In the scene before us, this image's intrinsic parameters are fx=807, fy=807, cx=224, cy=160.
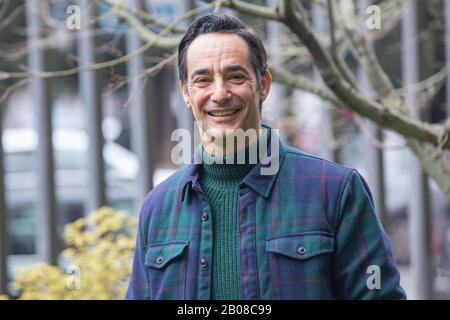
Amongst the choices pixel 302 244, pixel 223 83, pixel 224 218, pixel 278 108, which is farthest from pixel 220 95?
pixel 278 108

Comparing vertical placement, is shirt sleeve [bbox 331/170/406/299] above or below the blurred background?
below

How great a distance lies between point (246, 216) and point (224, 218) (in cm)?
6

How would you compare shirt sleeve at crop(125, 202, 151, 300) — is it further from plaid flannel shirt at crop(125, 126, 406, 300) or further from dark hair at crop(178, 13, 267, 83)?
dark hair at crop(178, 13, 267, 83)

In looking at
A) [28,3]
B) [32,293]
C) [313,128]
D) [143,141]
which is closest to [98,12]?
[28,3]

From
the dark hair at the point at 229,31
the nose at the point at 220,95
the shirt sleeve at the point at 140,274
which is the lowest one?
the shirt sleeve at the point at 140,274

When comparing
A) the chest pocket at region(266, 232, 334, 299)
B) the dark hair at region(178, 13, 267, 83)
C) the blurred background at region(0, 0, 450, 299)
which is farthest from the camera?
the blurred background at region(0, 0, 450, 299)

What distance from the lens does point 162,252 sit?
5.99ft

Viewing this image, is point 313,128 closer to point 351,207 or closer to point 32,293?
point 32,293

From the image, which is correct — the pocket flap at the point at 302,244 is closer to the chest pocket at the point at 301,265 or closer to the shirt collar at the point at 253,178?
the chest pocket at the point at 301,265

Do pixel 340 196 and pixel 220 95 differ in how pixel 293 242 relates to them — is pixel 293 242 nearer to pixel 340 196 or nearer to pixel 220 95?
pixel 340 196

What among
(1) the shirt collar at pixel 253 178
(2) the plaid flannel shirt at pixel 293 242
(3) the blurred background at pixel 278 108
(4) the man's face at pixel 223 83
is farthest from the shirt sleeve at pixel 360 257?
(3) the blurred background at pixel 278 108

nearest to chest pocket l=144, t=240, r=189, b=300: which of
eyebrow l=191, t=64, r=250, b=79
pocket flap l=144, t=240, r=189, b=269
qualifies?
pocket flap l=144, t=240, r=189, b=269

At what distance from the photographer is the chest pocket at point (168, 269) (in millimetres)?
1795

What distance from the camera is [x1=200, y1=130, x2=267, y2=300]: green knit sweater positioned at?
175 cm
